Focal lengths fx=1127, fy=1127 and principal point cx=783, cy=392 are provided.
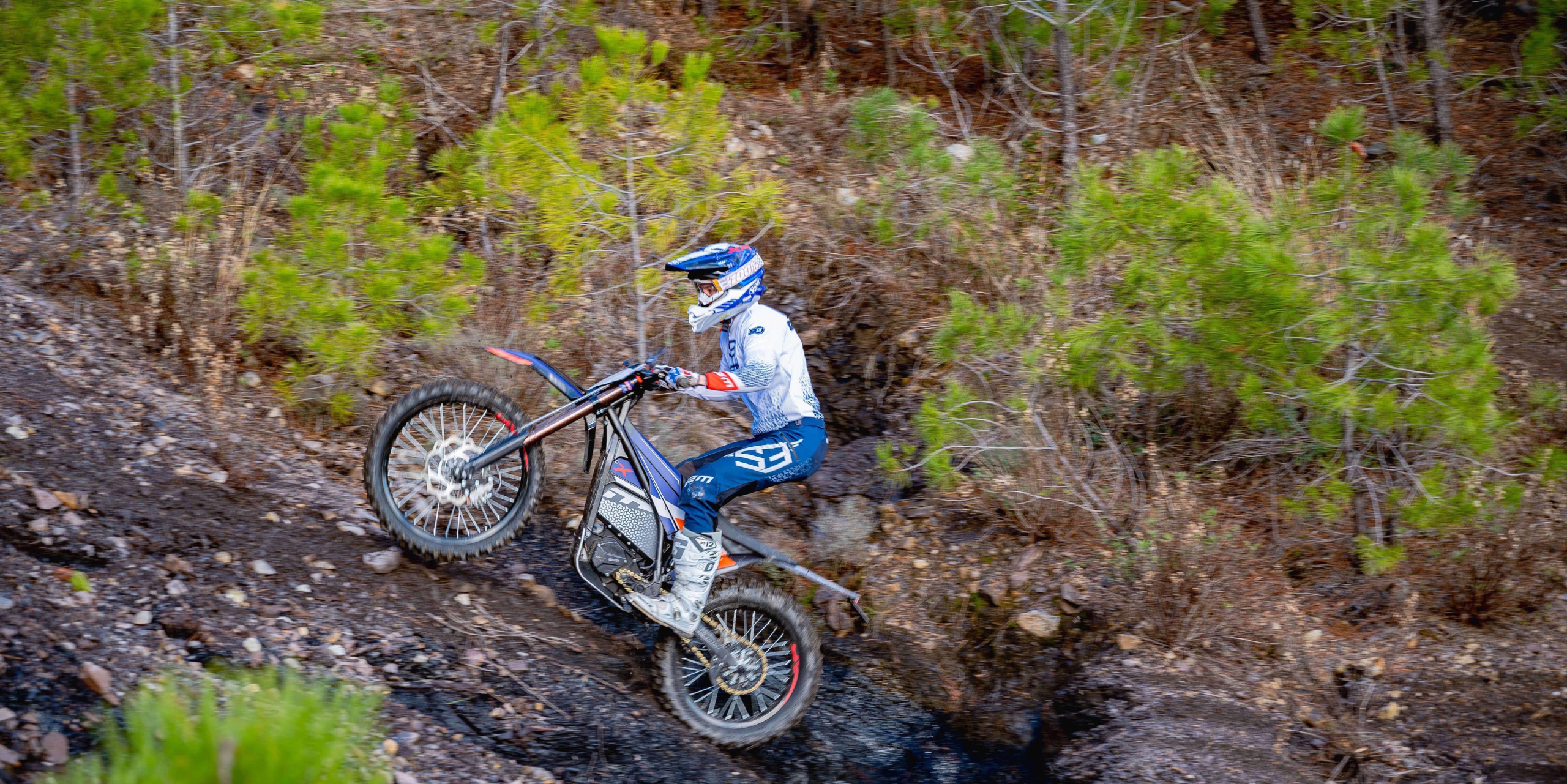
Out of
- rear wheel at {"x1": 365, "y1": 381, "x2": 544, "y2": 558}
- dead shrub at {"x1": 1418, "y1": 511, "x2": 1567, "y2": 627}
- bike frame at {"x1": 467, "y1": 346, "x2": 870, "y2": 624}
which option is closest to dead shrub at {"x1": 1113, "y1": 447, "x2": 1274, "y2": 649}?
dead shrub at {"x1": 1418, "y1": 511, "x2": 1567, "y2": 627}

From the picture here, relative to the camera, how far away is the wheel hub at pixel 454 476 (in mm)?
4789

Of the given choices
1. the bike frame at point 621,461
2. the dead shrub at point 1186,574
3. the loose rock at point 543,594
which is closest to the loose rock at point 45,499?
the bike frame at point 621,461

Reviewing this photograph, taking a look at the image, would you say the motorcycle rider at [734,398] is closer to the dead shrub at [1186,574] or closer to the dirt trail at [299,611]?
the dirt trail at [299,611]

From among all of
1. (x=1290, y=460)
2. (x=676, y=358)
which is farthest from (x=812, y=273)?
(x=1290, y=460)

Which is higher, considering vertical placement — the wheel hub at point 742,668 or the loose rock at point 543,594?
the loose rock at point 543,594

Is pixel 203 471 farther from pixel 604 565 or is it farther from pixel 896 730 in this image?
pixel 896 730

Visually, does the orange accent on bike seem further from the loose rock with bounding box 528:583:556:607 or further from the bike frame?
the loose rock with bounding box 528:583:556:607

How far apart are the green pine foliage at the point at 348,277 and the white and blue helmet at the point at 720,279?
170cm

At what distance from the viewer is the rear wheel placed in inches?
185

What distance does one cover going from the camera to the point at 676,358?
7.11m

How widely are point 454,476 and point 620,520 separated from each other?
0.73 m

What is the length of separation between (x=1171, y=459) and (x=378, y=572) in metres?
4.52

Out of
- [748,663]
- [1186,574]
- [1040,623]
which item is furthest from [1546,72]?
[748,663]

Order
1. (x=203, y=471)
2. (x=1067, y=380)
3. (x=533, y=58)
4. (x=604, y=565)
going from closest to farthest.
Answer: (x=604, y=565) < (x=203, y=471) < (x=1067, y=380) < (x=533, y=58)
